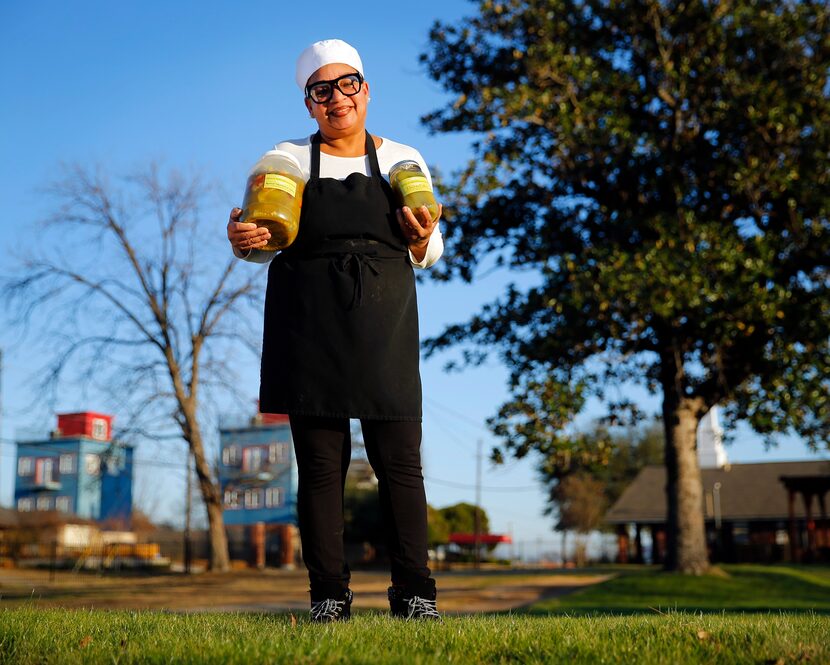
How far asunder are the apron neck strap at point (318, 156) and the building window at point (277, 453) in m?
58.5

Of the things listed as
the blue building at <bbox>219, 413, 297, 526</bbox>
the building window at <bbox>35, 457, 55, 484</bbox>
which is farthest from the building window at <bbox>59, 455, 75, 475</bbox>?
the blue building at <bbox>219, 413, 297, 526</bbox>

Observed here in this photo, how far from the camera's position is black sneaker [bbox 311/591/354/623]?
392 cm

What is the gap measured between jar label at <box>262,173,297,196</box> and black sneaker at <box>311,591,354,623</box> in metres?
1.73

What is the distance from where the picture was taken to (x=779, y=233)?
1557 cm

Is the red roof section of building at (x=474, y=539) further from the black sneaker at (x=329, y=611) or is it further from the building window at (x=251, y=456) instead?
the black sneaker at (x=329, y=611)

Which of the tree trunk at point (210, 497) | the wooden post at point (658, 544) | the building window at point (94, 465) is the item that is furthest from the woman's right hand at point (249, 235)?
the wooden post at point (658, 544)

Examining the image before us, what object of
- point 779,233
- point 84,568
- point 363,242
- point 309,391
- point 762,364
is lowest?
point 84,568

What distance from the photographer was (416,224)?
4043 mm

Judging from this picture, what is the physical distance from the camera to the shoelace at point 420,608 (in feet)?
13.1

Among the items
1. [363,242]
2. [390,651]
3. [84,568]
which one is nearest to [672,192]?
[363,242]

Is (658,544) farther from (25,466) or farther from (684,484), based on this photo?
(25,466)

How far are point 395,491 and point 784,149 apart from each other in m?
13.0

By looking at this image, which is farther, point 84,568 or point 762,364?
point 84,568

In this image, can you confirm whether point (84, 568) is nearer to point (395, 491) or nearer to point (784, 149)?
point (784, 149)
